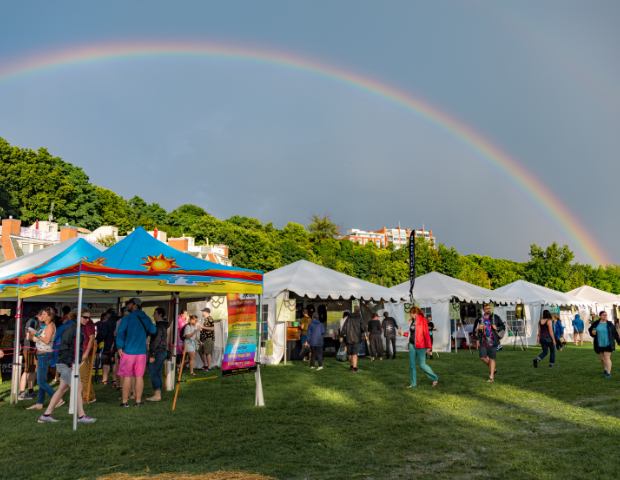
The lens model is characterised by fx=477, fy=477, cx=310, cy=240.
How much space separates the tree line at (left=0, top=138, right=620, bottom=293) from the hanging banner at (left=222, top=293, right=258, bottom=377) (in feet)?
135

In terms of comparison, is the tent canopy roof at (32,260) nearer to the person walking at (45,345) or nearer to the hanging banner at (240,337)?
the person walking at (45,345)

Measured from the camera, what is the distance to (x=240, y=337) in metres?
8.47

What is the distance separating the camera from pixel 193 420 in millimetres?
7039

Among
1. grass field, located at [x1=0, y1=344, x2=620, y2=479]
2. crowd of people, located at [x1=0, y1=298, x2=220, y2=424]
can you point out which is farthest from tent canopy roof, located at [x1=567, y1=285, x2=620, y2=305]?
crowd of people, located at [x1=0, y1=298, x2=220, y2=424]

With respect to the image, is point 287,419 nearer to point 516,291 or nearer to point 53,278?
point 53,278

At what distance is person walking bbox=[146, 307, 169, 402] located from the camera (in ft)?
29.4

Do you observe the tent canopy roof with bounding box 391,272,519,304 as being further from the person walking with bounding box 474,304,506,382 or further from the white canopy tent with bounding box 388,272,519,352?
the person walking with bounding box 474,304,506,382

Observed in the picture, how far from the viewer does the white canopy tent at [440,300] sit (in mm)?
21156

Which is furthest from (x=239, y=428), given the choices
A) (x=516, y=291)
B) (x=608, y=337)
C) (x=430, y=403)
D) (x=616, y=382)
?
(x=516, y=291)

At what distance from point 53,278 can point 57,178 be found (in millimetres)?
51653

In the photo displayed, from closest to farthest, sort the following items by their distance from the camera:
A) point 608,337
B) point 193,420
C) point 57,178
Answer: point 193,420, point 608,337, point 57,178

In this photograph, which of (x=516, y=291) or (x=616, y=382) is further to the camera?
(x=516, y=291)

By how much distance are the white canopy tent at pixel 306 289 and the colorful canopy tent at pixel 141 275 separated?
293 inches

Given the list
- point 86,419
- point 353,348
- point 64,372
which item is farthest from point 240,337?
point 353,348
